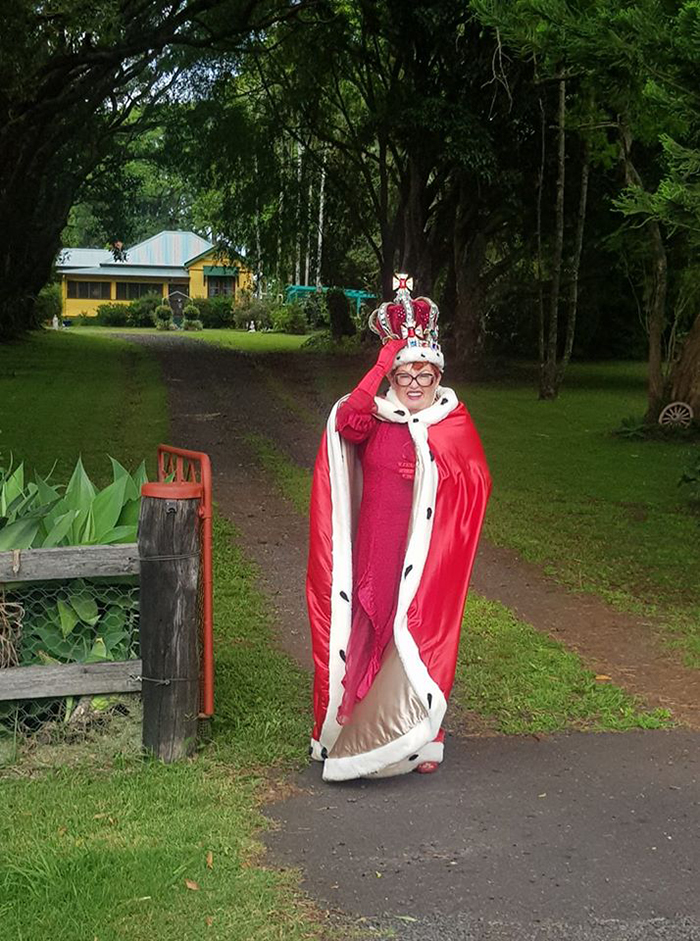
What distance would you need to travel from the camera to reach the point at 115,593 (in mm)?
5051

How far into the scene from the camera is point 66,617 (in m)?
4.96

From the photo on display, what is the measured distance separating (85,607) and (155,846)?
117cm

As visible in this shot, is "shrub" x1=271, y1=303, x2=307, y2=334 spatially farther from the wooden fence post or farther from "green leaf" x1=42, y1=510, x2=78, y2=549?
the wooden fence post

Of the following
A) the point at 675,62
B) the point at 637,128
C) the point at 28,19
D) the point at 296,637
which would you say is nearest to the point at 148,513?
the point at 296,637

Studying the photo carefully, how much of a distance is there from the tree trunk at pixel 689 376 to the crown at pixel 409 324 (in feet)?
44.0

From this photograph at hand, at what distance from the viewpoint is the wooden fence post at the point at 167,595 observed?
15.9ft

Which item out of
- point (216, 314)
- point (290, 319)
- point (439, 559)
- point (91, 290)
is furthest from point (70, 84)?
point (91, 290)

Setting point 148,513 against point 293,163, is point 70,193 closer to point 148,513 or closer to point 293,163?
point 293,163

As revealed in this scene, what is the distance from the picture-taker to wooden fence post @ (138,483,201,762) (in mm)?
4855

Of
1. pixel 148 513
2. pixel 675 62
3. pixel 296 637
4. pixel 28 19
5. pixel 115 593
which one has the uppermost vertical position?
pixel 28 19

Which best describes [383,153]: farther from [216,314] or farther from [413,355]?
[216,314]

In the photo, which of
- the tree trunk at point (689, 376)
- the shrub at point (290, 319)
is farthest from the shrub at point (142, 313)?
the tree trunk at point (689, 376)

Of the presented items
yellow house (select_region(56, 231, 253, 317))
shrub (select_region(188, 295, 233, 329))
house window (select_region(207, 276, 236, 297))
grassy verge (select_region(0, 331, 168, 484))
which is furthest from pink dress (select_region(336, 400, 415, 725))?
house window (select_region(207, 276, 236, 297))

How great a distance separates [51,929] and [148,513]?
1.75 meters
